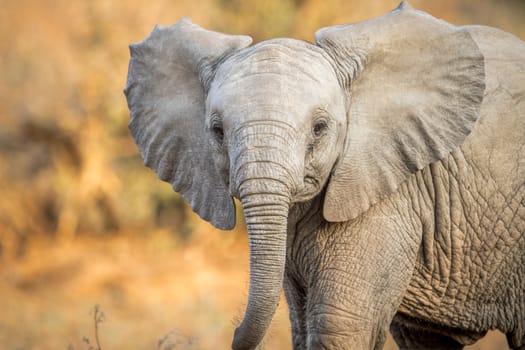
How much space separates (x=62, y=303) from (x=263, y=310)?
7375 millimetres

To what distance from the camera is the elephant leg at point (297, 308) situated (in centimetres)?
493

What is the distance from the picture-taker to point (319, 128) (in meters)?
4.22

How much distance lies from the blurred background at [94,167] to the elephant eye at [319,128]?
7.31m

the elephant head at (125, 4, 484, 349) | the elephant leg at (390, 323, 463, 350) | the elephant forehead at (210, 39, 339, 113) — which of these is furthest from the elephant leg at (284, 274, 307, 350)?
the elephant forehead at (210, 39, 339, 113)

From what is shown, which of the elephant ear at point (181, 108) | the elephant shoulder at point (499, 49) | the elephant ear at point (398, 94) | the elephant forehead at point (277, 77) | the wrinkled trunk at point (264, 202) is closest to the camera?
the wrinkled trunk at point (264, 202)

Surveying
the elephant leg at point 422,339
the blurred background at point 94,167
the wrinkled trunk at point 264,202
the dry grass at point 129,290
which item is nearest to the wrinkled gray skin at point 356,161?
the wrinkled trunk at point 264,202

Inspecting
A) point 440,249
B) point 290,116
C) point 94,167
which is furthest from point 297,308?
point 94,167

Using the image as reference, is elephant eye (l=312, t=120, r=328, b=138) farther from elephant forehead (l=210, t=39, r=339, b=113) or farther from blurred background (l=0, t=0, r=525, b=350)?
blurred background (l=0, t=0, r=525, b=350)

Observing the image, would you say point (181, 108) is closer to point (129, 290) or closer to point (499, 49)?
point (499, 49)

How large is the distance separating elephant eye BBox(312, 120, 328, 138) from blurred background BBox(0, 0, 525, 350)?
7.31 meters

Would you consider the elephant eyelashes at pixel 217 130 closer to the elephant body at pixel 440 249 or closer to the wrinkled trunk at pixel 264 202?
the wrinkled trunk at pixel 264 202

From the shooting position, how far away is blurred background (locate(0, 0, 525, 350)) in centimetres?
1163

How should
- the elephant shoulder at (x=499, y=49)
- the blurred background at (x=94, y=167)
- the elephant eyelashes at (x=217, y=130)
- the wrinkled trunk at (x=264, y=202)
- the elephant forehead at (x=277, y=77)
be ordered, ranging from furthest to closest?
the blurred background at (x=94, y=167)
the elephant shoulder at (x=499, y=49)
the elephant eyelashes at (x=217, y=130)
the elephant forehead at (x=277, y=77)
the wrinkled trunk at (x=264, y=202)

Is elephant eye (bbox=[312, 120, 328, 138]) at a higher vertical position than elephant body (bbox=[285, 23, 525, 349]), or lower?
higher
